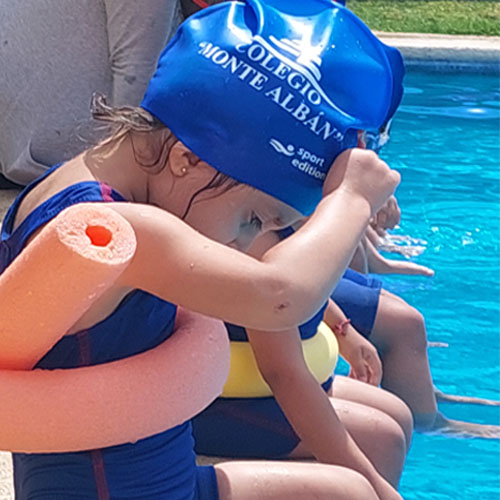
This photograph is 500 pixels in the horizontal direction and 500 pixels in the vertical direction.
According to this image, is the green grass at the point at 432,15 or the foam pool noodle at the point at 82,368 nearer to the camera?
the foam pool noodle at the point at 82,368

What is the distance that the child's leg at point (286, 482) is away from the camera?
2.50 meters

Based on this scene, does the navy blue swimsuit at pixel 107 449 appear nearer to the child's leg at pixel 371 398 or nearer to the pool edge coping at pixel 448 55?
the child's leg at pixel 371 398

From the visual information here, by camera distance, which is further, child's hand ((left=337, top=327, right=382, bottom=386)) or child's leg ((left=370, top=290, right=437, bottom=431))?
child's leg ((left=370, top=290, right=437, bottom=431))

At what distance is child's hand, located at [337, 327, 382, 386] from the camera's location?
384 centimetres

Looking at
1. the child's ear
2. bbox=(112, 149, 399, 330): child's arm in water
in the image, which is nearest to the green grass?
the child's ear

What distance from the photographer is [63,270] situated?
5.90ft

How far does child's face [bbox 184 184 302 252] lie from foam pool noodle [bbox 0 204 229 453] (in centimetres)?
19

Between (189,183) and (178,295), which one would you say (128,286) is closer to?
(178,295)

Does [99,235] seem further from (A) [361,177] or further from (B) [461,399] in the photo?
(B) [461,399]

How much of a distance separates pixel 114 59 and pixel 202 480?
224 centimetres

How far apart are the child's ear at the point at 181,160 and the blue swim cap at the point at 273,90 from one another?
0.02m

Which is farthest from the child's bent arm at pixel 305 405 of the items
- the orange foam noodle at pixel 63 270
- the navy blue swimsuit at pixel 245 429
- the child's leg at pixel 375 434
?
the orange foam noodle at pixel 63 270

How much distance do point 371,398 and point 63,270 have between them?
1891 mm

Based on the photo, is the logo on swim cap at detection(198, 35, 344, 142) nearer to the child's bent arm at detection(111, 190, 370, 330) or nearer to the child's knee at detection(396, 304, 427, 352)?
the child's bent arm at detection(111, 190, 370, 330)
